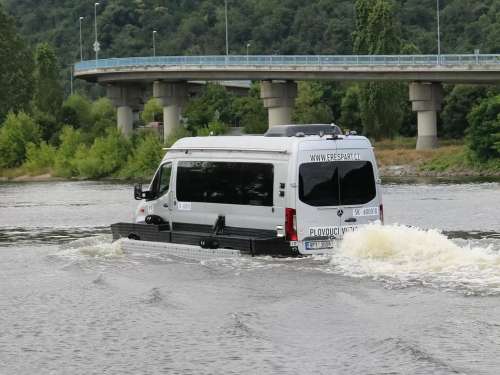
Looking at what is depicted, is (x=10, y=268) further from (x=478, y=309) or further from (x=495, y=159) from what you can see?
(x=495, y=159)

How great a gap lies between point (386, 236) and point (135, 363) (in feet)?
27.1

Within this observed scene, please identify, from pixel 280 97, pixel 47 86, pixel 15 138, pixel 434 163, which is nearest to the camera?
pixel 434 163

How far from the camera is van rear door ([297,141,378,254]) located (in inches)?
937

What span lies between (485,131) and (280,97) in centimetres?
2227

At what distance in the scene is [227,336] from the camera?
1758cm

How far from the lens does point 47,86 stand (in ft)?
430

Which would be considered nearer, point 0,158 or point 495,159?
point 495,159

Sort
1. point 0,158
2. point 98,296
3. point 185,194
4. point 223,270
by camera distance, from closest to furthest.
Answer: point 98,296
point 223,270
point 185,194
point 0,158

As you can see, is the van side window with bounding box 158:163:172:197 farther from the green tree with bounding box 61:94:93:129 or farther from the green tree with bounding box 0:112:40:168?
the green tree with bounding box 61:94:93:129

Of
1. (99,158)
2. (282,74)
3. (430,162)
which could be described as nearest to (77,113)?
(99,158)

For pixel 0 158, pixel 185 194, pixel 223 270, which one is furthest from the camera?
pixel 0 158

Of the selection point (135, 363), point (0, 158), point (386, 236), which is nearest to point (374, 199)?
point (386, 236)

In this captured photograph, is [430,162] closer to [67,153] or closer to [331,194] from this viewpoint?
[67,153]

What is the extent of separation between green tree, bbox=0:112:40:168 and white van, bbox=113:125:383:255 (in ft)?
311
